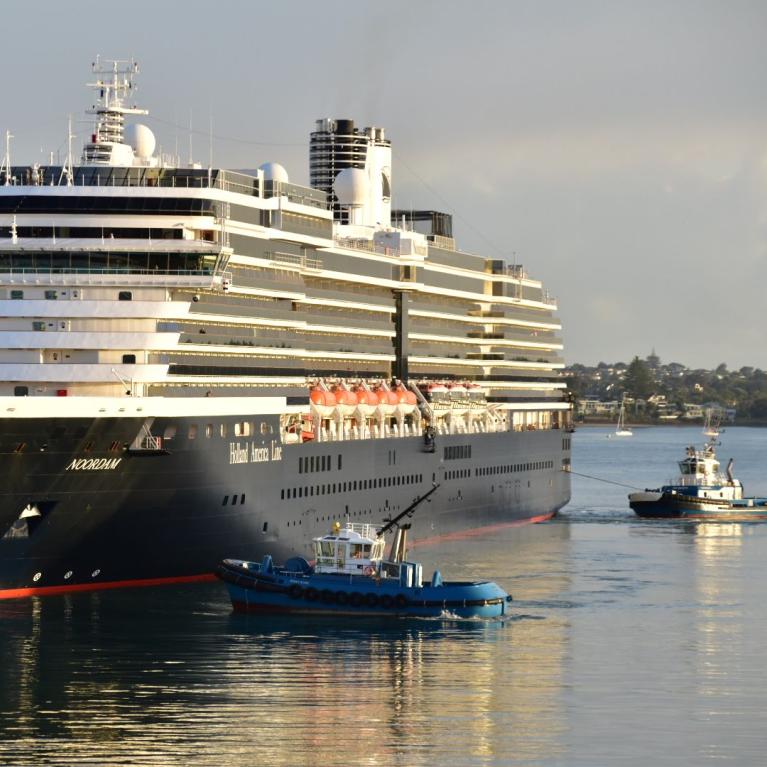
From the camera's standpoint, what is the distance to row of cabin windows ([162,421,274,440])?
55.7 metres

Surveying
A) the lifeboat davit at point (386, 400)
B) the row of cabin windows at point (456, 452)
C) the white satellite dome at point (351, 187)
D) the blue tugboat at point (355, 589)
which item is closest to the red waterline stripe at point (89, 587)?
the blue tugboat at point (355, 589)

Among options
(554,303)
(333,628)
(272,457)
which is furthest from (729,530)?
(333,628)

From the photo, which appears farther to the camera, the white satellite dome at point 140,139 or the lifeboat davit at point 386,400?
the lifeboat davit at point 386,400

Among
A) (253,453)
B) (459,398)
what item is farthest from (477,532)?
(253,453)

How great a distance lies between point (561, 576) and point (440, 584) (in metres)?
11.3

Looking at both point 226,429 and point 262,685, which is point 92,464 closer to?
point 226,429

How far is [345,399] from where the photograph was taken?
230ft

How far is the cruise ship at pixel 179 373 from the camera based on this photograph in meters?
53.4

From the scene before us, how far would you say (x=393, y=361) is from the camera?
7894cm

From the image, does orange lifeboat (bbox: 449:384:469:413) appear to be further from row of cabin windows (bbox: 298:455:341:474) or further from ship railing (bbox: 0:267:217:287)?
ship railing (bbox: 0:267:217:287)

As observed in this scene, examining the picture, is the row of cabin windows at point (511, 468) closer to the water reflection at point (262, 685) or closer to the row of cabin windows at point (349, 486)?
the row of cabin windows at point (349, 486)

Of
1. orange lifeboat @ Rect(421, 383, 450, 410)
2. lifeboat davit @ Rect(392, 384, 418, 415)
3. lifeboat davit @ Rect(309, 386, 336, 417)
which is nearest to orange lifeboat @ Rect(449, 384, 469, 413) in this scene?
orange lifeboat @ Rect(421, 383, 450, 410)

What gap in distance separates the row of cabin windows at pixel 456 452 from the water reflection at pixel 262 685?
22.1 m

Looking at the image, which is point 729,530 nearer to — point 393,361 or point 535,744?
point 393,361
